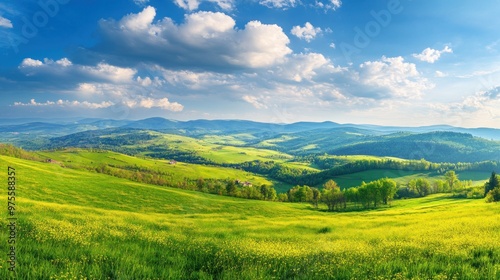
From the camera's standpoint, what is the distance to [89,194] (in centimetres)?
6938

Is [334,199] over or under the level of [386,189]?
under

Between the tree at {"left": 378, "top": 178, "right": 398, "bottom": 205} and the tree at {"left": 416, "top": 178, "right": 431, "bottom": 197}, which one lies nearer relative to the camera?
the tree at {"left": 378, "top": 178, "right": 398, "bottom": 205}

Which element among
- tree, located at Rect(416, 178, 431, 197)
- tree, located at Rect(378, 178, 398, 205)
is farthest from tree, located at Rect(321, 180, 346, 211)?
tree, located at Rect(416, 178, 431, 197)

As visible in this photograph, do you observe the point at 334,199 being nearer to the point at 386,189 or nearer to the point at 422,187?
the point at 386,189

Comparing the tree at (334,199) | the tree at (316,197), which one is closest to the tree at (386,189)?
the tree at (334,199)

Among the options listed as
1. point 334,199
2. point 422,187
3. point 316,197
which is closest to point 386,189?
point 334,199

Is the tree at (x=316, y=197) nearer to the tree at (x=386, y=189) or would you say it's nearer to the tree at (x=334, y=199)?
the tree at (x=334, y=199)

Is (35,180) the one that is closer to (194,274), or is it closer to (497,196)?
(194,274)

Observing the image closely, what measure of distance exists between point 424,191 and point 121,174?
568 ft

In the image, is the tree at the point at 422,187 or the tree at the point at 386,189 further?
the tree at the point at 422,187

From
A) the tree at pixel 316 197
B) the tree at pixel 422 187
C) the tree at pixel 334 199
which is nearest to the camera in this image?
the tree at pixel 334 199

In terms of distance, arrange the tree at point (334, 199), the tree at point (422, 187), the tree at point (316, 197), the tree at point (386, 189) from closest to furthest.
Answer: the tree at point (386, 189) < the tree at point (334, 199) < the tree at point (316, 197) < the tree at point (422, 187)

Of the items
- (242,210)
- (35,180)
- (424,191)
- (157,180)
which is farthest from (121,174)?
(424,191)

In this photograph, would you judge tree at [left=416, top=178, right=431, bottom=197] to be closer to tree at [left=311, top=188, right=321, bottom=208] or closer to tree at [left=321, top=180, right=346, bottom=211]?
tree at [left=321, top=180, right=346, bottom=211]
